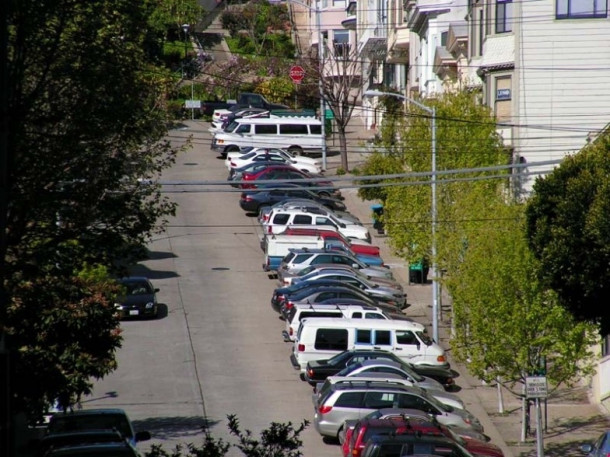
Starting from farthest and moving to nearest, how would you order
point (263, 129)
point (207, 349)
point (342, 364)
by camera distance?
point (263, 129), point (207, 349), point (342, 364)

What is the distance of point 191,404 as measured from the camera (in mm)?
28797

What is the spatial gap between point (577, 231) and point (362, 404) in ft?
23.8

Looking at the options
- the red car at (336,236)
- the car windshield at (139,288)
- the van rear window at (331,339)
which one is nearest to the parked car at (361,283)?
the red car at (336,236)

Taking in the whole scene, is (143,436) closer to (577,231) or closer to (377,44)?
(577,231)

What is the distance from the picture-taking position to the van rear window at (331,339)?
103ft

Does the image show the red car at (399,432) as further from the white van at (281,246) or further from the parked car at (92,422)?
the white van at (281,246)

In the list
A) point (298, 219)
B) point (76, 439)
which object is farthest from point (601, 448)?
point (298, 219)

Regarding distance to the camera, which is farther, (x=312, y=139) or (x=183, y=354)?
(x=312, y=139)

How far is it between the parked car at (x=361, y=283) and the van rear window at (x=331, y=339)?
600cm

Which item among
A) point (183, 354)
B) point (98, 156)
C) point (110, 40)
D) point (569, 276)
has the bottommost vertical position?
point (183, 354)

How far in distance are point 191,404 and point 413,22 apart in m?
35.5

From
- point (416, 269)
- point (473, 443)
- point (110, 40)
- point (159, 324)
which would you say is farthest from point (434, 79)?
point (110, 40)

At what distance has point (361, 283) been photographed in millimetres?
38188

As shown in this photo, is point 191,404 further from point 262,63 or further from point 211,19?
point 211,19
